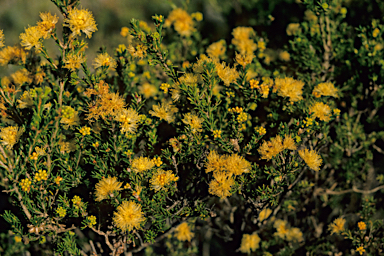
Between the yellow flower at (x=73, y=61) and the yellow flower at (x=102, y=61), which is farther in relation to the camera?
the yellow flower at (x=102, y=61)

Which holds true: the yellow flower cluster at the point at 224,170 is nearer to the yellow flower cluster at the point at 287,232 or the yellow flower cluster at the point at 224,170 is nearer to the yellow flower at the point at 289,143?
the yellow flower at the point at 289,143

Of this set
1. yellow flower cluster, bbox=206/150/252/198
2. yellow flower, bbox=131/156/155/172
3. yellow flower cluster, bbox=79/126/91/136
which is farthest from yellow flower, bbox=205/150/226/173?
yellow flower cluster, bbox=79/126/91/136

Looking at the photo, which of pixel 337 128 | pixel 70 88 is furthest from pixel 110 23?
pixel 337 128

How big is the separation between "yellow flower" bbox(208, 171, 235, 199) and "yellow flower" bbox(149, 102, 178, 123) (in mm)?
430

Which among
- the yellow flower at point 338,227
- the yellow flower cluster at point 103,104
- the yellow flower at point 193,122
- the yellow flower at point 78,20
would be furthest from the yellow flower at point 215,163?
the yellow flower at point 338,227

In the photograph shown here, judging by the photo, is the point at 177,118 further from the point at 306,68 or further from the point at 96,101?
the point at 306,68

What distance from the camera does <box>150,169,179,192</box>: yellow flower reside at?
1.45 m

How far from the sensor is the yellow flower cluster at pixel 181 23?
2426 millimetres

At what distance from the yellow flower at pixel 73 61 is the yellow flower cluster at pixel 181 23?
3.99 feet

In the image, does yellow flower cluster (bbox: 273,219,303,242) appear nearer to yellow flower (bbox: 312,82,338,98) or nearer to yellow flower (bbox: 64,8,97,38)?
yellow flower (bbox: 312,82,338,98)

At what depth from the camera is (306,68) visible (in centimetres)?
221

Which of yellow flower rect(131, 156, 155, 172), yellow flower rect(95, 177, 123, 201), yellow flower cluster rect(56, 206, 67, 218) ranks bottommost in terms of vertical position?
yellow flower cluster rect(56, 206, 67, 218)

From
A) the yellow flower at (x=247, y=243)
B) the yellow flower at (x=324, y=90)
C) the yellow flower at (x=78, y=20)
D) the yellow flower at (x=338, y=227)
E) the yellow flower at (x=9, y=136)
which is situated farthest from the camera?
the yellow flower at (x=247, y=243)

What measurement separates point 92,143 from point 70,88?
1.79ft
